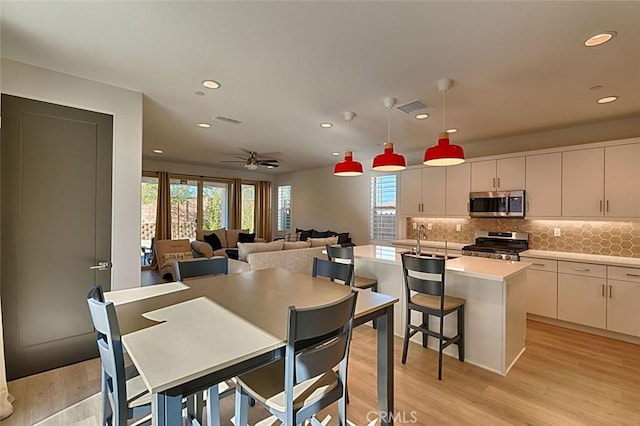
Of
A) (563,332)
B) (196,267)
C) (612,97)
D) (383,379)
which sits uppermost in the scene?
(612,97)

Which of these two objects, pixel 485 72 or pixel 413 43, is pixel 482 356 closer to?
pixel 485 72

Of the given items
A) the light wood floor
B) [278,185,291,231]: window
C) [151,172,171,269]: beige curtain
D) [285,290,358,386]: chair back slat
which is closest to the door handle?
the light wood floor

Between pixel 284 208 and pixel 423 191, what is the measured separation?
5013 millimetres

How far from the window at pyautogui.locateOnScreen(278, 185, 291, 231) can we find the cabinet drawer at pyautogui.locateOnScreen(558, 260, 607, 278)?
22.5 ft

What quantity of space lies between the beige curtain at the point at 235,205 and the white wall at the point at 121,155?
5614mm

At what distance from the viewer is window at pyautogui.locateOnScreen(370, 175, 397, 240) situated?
6383 millimetres

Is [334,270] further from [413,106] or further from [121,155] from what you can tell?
[121,155]

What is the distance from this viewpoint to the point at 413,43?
2.17 m

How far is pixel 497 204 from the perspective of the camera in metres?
4.57

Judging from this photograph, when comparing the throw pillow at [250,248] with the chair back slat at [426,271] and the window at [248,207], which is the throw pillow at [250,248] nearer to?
the chair back slat at [426,271]

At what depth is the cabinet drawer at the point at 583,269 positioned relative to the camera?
3508 mm

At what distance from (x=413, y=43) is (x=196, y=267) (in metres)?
2.40

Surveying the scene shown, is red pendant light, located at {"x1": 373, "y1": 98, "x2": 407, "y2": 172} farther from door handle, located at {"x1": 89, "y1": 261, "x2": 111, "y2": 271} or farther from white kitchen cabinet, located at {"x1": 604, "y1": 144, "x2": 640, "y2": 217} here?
door handle, located at {"x1": 89, "y1": 261, "x2": 111, "y2": 271}

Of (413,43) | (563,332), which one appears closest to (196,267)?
(413,43)
